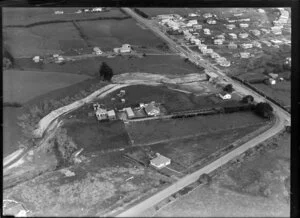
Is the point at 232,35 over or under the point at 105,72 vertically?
over

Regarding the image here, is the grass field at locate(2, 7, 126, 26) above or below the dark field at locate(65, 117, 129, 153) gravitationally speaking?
above

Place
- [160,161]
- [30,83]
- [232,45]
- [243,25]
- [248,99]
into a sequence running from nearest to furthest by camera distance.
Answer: [160,161] < [30,83] < [243,25] < [248,99] < [232,45]

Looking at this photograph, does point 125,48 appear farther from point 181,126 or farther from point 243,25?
point 243,25

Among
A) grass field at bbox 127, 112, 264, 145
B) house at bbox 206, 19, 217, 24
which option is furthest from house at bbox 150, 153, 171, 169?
house at bbox 206, 19, 217, 24

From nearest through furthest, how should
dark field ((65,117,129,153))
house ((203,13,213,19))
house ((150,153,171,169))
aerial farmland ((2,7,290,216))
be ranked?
aerial farmland ((2,7,290,216)) → house ((150,153,171,169)) → dark field ((65,117,129,153)) → house ((203,13,213,19))

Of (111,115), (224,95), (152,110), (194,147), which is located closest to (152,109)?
(152,110)

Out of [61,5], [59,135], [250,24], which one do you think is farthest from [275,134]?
[61,5]

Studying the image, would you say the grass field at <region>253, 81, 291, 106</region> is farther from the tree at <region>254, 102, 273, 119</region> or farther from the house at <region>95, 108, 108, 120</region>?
the house at <region>95, 108, 108, 120</region>
